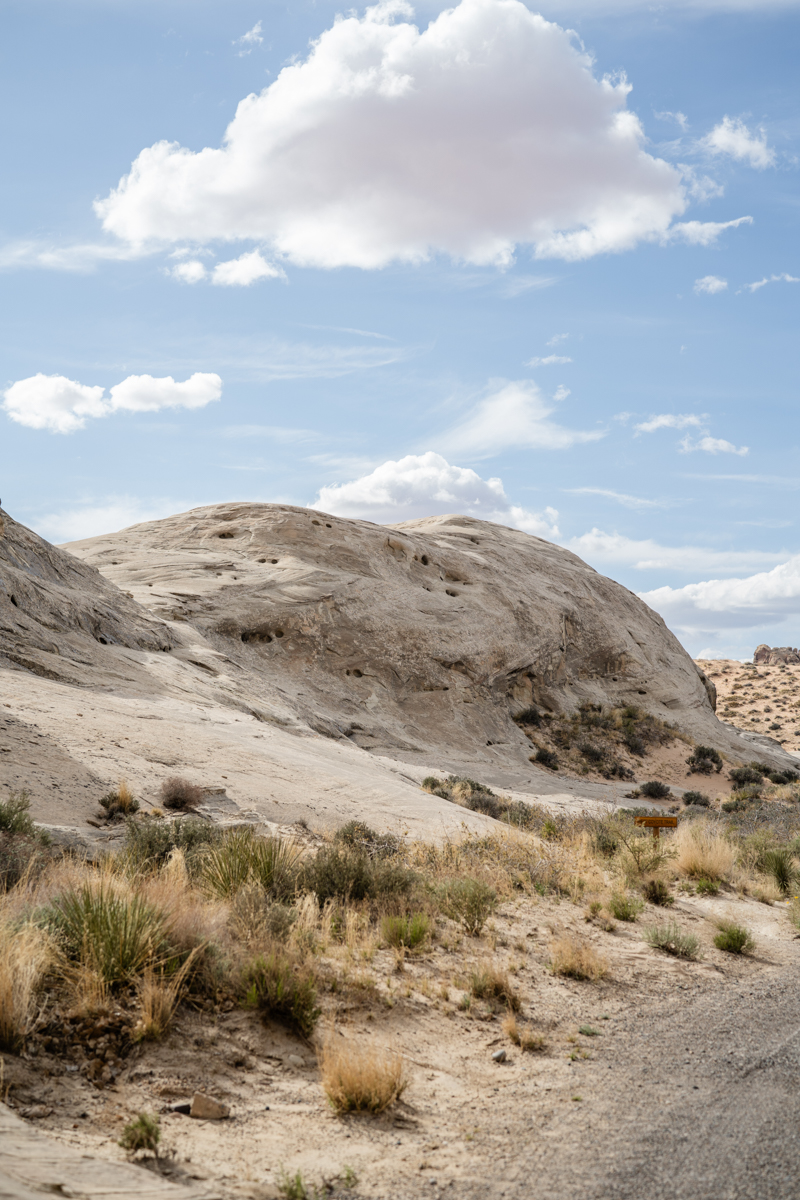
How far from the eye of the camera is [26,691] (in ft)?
44.4

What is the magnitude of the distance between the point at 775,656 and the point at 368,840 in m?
83.9

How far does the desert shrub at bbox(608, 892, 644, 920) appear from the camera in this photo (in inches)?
336

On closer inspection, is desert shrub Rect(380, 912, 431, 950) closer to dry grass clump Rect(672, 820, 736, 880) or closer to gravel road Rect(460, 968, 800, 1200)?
gravel road Rect(460, 968, 800, 1200)

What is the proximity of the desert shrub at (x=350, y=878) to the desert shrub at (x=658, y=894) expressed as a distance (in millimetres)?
3274

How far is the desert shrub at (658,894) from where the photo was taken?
9.34 m

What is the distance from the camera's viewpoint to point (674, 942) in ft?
25.0

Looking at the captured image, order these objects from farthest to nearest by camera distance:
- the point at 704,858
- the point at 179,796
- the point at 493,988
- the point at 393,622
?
the point at 393,622, the point at 704,858, the point at 179,796, the point at 493,988

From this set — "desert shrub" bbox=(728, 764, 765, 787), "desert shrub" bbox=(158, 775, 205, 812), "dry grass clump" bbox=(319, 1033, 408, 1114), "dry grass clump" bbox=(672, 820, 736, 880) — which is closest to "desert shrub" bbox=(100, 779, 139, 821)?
"desert shrub" bbox=(158, 775, 205, 812)

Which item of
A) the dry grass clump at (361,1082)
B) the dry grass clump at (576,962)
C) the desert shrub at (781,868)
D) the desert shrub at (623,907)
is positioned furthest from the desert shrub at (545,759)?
the dry grass clump at (361,1082)

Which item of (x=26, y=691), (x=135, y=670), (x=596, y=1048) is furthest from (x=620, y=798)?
(x=596, y=1048)

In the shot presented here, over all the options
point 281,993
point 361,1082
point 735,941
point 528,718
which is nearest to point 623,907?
point 735,941

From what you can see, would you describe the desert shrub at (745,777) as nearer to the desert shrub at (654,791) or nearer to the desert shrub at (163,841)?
the desert shrub at (654,791)

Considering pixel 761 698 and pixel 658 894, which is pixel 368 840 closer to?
pixel 658 894

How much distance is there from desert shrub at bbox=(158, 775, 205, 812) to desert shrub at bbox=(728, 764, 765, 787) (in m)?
25.0
